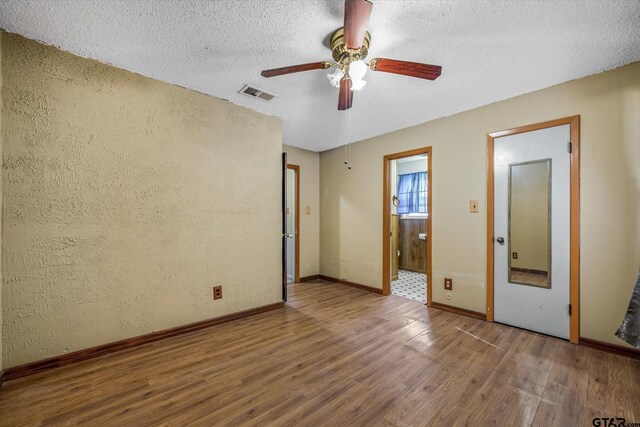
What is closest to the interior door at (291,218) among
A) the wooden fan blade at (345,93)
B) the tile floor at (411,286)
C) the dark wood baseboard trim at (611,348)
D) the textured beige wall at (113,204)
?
the textured beige wall at (113,204)

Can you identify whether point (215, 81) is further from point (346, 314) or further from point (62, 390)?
point (346, 314)

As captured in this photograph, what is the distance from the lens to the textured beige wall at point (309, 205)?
479 cm

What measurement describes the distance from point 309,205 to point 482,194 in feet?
9.30

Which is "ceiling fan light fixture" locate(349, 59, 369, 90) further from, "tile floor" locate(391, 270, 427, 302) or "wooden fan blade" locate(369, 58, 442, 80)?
"tile floor" locate(391, 270, 427, 302)

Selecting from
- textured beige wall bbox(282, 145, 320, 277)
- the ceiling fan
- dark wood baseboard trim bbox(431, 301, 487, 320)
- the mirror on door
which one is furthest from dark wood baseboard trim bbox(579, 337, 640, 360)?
textured beige wall bbox(282, 145, 320, 277)

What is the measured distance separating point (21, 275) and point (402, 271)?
5589 millimetres

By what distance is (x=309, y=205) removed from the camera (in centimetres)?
491

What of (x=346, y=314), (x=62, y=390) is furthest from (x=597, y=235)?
(x=62, y=390)

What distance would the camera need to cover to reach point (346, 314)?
3133 mm

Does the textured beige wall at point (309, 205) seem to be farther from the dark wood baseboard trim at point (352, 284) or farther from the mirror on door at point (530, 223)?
the mirror on door at point (530, 223)

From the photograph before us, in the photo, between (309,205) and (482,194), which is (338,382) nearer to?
(482,194)

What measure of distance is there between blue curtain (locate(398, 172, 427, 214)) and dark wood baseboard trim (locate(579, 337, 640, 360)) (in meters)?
3.79

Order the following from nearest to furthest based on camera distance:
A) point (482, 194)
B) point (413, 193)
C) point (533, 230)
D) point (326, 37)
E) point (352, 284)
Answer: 1. point (326, 37)
2. point (533, 230)
3. point (482, 194)
4. point (352, 284)
5. point (413, 193)

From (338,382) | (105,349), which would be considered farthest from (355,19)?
(105,349)
